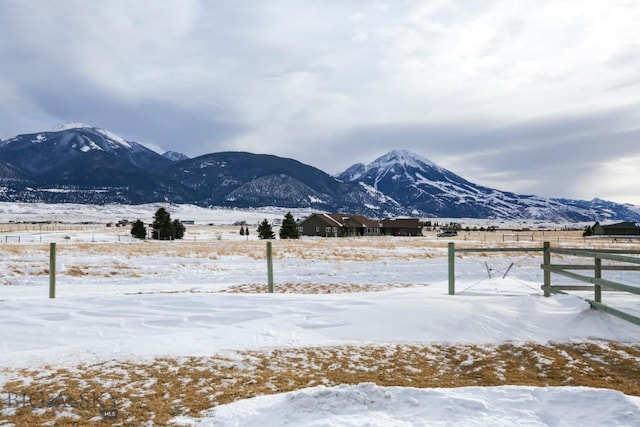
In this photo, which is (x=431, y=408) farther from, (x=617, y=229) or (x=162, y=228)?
(x=617, y=229)

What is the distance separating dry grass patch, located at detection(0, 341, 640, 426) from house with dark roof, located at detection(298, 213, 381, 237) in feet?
284

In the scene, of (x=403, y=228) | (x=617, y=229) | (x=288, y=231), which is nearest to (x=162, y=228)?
(x=288, y=231)

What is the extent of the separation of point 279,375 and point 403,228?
10811 centimetres

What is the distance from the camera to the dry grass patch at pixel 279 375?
5.02 meters

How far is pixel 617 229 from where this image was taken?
109312mm

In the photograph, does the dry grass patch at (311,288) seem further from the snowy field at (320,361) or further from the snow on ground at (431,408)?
the snow on ground at (431,408)

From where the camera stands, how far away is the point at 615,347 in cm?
753

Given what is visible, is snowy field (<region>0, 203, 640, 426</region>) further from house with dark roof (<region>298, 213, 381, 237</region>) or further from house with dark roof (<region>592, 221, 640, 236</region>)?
house with dark roof (<region>592, 221, 640, 236</region>)

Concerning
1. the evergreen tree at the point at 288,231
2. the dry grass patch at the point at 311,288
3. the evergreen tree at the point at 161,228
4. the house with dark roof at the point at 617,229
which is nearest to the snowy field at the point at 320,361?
the dry grass patch at the point at 311,288

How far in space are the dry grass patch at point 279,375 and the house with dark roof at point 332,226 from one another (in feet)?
284

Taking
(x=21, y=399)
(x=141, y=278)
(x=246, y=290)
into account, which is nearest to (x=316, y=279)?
(x=246, y=290)

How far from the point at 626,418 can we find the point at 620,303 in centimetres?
690

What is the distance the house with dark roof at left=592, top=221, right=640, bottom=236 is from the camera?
10794 cm

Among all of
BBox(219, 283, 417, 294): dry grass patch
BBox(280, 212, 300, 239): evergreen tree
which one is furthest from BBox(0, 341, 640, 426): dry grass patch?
BBox(280, 212, 300, 239): evergreen tree
